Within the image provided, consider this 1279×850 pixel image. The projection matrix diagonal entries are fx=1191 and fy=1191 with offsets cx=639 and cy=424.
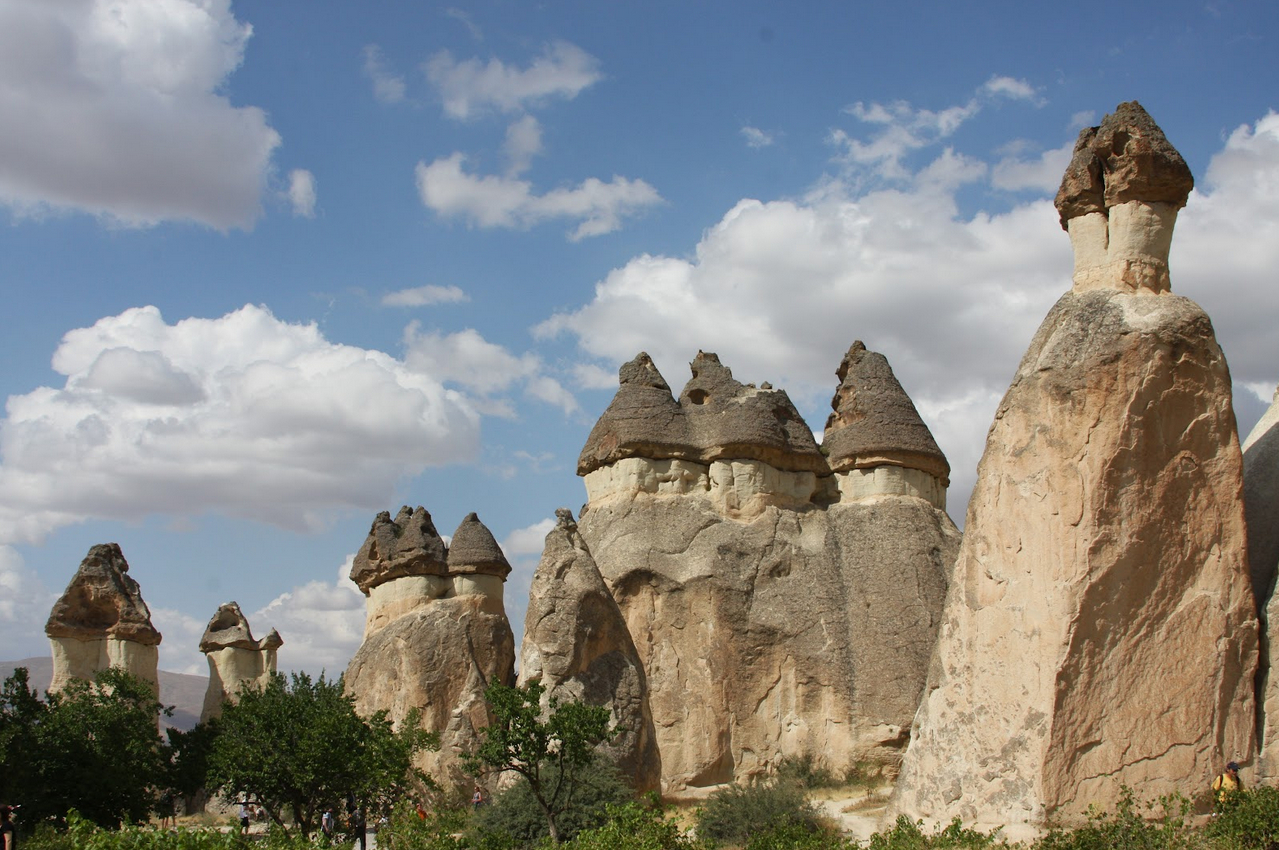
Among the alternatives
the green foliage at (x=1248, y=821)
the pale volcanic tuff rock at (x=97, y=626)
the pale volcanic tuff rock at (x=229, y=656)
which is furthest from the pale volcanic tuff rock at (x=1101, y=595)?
the pale volcanic tuff rock at (x=229, y=656)

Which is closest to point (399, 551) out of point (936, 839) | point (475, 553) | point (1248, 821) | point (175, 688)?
point (475, 553)

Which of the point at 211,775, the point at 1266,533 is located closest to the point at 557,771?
the point at 211,775

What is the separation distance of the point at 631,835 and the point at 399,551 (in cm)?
1428

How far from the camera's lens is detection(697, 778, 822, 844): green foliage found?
47.0 ft

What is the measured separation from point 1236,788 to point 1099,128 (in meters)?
6.08

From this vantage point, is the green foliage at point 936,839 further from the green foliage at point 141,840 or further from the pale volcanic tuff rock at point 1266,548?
the green foliage at point 141,840

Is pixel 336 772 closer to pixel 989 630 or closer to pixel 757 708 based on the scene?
pixel 757 708

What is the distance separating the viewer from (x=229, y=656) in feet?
97.3

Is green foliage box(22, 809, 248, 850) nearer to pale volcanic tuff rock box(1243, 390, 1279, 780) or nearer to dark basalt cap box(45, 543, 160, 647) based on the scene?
pale volcanic tuff rock box(1243, 390, 1279, 780)

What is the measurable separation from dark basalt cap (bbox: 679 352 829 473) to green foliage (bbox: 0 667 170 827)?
10611 mm

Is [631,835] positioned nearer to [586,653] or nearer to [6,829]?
[586,653]

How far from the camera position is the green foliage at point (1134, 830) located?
29.7ft

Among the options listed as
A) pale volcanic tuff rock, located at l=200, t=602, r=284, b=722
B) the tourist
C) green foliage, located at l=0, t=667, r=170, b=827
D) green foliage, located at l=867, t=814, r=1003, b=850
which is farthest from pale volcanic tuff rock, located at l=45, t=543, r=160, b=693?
green foliage, located at l=867, t=814, r=1003, b=850

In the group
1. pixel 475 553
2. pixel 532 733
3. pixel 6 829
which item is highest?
pixel 475 553
